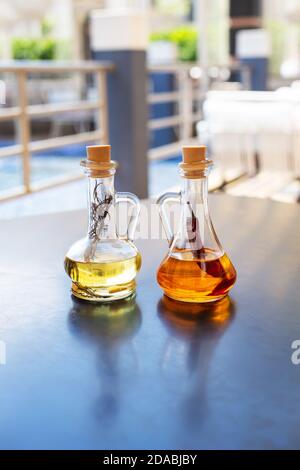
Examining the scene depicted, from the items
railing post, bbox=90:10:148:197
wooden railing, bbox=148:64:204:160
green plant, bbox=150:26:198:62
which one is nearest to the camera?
railing post, bbox=90:10:148:197

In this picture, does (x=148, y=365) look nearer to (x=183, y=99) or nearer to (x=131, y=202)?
(x=131, y=202)

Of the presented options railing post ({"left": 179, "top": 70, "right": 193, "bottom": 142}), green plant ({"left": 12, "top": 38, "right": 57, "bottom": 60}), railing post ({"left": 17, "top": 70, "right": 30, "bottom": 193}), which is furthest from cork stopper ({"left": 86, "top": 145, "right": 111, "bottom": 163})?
green plant ({"left": 12, "top": 38, "right": 57, "bottom": 60})

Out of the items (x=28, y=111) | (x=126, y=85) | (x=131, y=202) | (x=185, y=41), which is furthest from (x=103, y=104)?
(x=185, y=41)

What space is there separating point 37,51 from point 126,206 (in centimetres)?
771

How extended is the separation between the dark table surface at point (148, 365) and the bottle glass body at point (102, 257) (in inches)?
0.6

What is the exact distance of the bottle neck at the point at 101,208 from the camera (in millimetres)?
478

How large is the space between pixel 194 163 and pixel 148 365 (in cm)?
16

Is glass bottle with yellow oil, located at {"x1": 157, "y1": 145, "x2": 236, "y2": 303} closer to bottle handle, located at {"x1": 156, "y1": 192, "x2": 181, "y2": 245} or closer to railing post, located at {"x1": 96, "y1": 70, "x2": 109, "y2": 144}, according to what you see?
bottle handle, located at {"x1": 156, "y1": 192, "x2": 181, "y2": 245}

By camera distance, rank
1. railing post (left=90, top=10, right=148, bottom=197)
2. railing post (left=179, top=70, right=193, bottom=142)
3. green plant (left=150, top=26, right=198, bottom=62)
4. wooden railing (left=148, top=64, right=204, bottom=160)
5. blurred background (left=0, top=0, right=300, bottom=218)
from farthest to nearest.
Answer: green plant (left=150, top=26, right=198, bottom=62) < railing post (left=179, top=70, right=193, bottom=142) < wooden railing (left=148, top=64, right=204, bottom=160) < railing post (left=90, top=10, right=148, bottom=197) < blurred background (left=0, top=0, right=300, bottom=218)

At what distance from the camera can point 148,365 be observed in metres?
0.38

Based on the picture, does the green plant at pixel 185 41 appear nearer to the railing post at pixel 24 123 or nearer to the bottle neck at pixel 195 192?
the railing post at pixel 24 123

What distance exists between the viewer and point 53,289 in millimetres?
513

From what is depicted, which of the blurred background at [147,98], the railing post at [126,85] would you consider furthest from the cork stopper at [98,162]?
the railing post at [126,85]

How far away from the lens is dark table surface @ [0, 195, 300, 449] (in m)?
0.30
